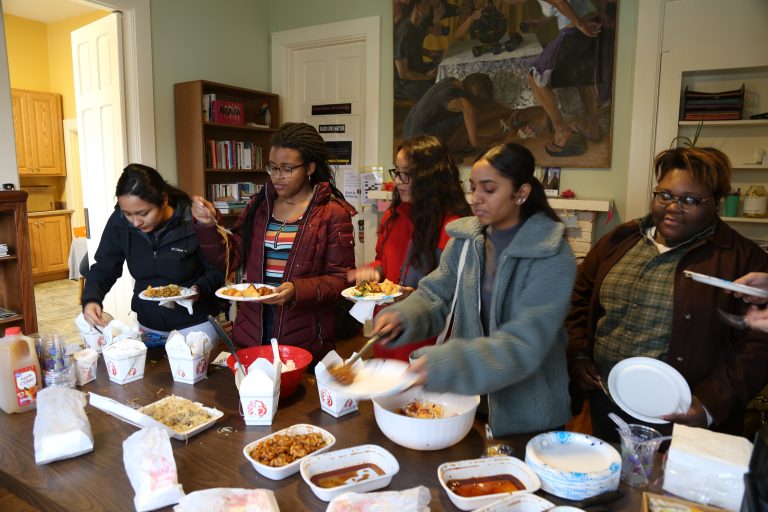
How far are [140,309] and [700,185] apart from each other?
2.20 meters

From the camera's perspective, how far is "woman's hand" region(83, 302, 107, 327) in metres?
2.03

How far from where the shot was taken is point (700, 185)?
1718 mm

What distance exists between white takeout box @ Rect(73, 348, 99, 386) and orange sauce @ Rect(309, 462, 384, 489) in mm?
979

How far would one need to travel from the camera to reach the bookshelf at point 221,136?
4277 mm

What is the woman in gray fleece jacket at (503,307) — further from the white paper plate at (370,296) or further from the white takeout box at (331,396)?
the white paper plate at (370,296)

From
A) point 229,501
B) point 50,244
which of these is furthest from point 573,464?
point 50,244

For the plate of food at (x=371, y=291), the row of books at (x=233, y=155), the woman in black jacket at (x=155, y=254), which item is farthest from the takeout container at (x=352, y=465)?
the row of books at (x=233, y=155)

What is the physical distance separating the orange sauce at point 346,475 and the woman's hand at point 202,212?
1.27 m

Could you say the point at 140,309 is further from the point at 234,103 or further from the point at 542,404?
the point at 234,103

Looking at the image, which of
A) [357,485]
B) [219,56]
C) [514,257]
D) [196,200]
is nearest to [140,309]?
[196,200]

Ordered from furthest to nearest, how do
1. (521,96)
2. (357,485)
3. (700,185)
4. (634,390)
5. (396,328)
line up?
(521,96), (700,185), (634,390), (396,328), (357,485)

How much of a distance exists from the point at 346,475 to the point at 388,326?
42cm

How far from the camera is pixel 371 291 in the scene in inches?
80.5

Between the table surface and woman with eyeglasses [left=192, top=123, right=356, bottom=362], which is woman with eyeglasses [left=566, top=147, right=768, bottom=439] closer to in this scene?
the table surface
